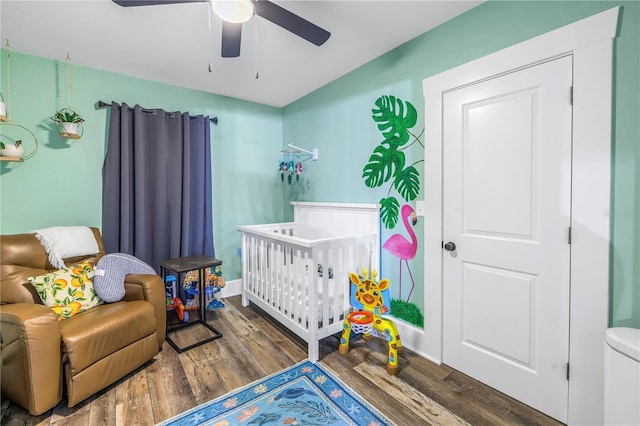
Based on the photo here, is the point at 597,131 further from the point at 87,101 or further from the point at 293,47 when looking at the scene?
the point at 87,101

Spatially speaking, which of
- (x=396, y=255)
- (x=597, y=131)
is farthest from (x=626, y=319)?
(x=396, y=255)

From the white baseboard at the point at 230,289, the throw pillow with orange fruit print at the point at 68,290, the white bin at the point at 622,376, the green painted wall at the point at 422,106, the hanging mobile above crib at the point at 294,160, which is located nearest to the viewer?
the white bin at the point at 622,376

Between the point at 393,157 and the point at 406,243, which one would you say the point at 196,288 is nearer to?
the point at 406,243

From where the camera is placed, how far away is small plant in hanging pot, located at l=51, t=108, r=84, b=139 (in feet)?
7.55

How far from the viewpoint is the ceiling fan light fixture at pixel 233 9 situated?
1.35 meters

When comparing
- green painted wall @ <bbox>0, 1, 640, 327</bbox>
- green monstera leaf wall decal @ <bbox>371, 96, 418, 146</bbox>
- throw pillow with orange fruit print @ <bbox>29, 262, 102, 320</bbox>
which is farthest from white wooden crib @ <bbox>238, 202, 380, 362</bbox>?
throw pillow with orange fruit print @ <bbox>29, 262, 102, 320</bbox>

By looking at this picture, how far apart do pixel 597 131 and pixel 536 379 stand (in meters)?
1.31

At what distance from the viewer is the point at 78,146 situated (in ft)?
8.18

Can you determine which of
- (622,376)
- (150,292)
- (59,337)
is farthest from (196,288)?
(622,376)

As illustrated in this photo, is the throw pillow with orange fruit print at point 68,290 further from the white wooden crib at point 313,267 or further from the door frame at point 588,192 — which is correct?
the door frame at point 588,192

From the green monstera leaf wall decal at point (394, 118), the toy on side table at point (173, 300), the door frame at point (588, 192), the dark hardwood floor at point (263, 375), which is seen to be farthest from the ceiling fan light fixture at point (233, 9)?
the toy on side table at point (173, 300)

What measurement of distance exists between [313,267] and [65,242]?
1.83 meters

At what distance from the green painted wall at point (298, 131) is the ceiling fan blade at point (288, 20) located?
33.8 inches

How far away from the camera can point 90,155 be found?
2.55m
